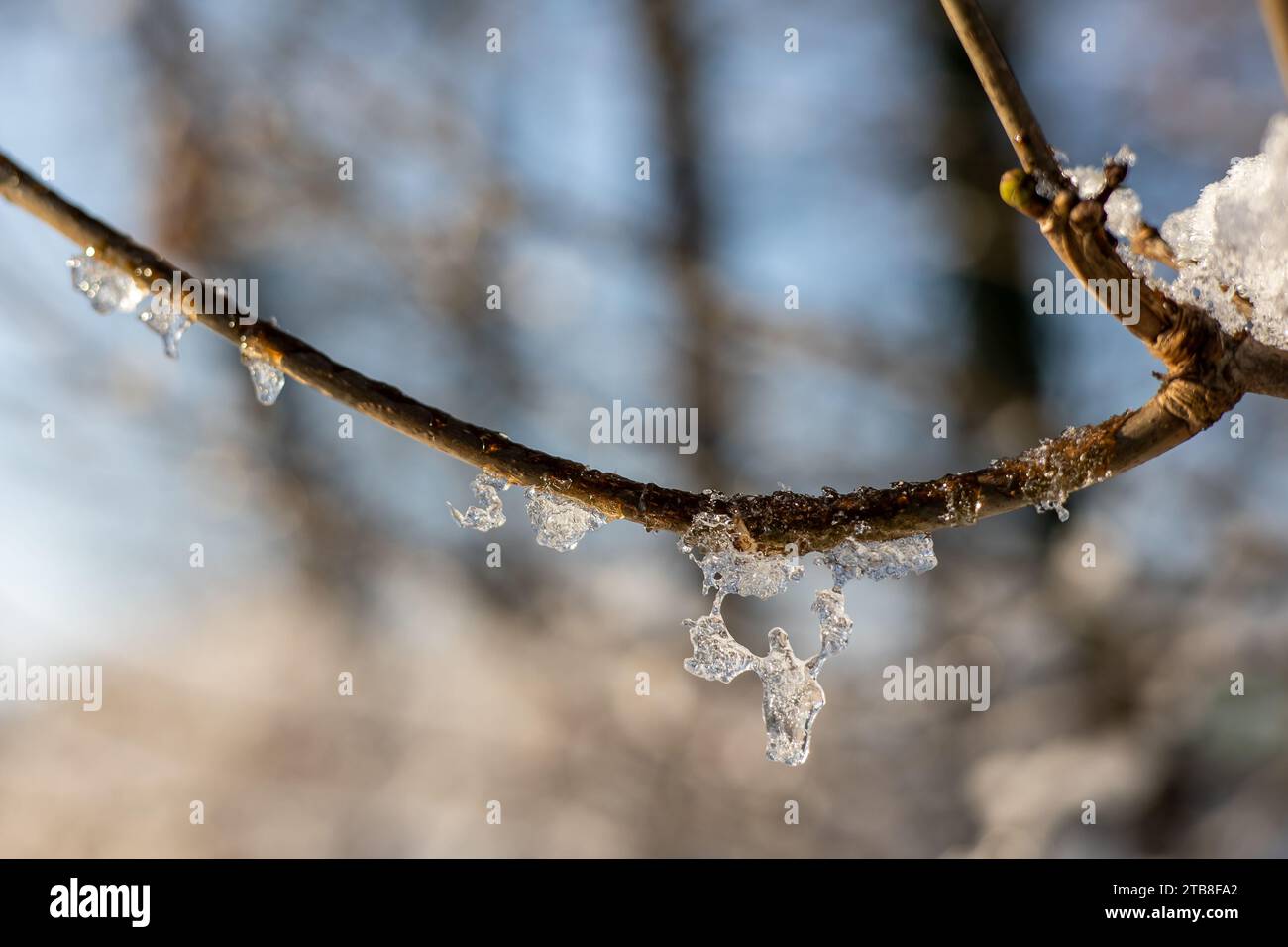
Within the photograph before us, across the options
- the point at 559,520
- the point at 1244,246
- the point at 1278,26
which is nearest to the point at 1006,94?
the point at 1278,26

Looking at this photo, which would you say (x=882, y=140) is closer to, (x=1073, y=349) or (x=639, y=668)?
(x=1073, y=349)

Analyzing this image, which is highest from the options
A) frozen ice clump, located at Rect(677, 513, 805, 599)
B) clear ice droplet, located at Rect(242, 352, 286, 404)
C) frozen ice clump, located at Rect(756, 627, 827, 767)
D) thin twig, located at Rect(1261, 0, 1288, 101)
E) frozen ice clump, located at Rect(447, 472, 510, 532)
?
thin twig, located at Rect(1261, 0, 1288, 101)

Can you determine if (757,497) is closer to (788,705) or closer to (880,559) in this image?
(880,559)

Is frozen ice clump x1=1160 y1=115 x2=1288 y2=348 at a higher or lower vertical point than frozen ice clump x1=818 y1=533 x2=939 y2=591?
higher

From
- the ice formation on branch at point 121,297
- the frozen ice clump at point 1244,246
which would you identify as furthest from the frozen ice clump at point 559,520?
the frozen ice clump at point 1244,246

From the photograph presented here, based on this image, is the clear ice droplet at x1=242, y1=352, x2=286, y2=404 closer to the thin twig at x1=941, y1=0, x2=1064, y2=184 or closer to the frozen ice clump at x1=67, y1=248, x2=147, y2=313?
the frozen ice clump at x1=67, y1=248, x2=147, y2=313

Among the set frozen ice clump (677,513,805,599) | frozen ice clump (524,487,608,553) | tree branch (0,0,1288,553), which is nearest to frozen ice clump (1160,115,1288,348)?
tree branch (0,0,1288,553)
